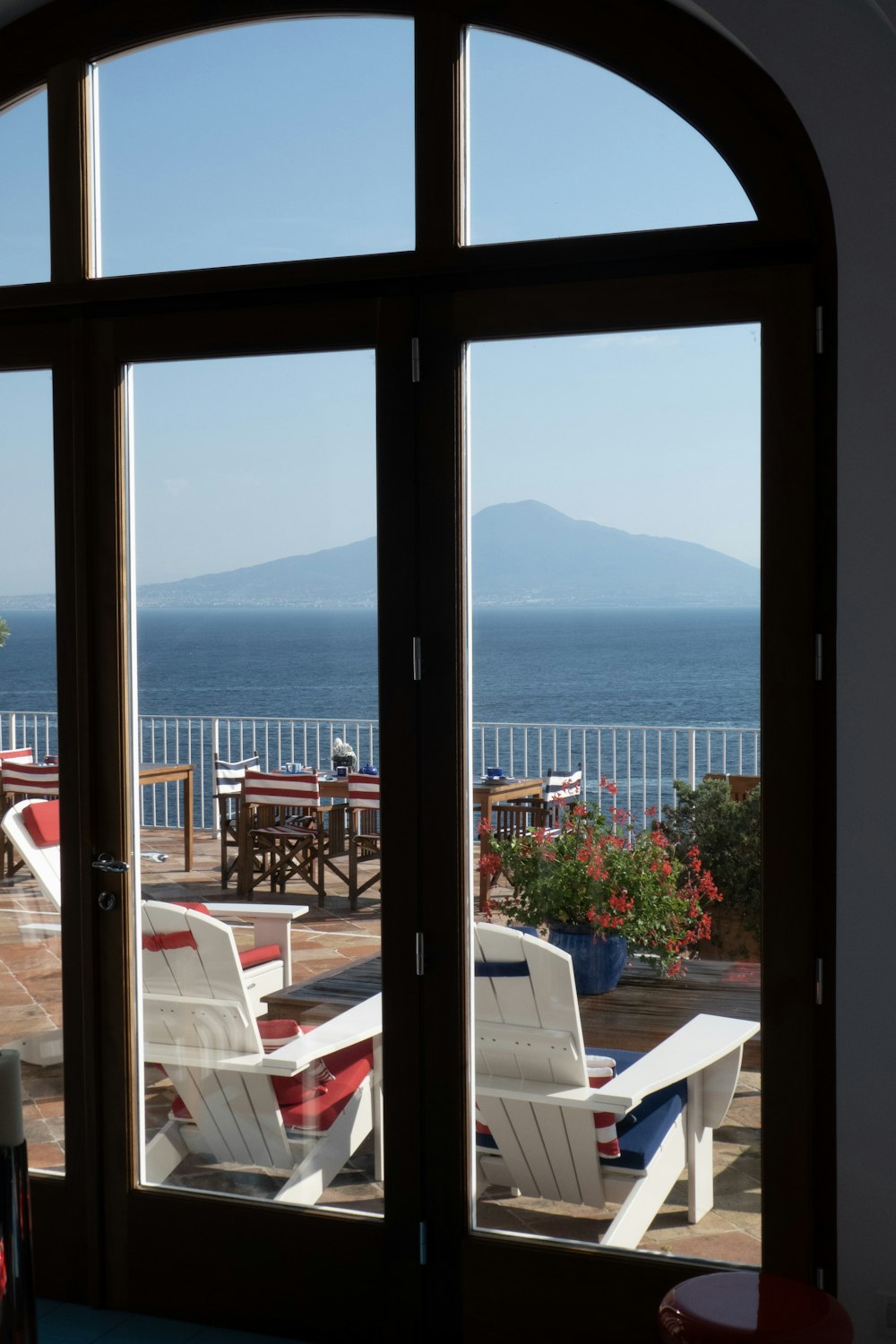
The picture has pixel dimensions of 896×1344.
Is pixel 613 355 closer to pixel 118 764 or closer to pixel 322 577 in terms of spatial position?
pixel 322 577

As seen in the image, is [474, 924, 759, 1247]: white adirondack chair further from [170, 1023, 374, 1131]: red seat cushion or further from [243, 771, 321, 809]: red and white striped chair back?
[243, 771, 321, 809]: red and white striped chair back

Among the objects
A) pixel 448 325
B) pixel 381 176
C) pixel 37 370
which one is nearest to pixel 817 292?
pixel 448 325

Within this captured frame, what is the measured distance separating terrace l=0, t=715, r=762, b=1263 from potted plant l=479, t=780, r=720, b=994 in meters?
0.06

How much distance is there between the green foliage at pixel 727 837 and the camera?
2.99 m

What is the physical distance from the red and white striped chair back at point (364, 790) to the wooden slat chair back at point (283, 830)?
0.08 metres

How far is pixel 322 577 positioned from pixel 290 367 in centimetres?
55

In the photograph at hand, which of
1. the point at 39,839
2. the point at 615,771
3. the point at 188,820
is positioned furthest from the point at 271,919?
the point at 615,771

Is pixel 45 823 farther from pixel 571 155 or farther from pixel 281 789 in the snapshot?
pixel 571 155

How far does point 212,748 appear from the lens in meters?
3.40

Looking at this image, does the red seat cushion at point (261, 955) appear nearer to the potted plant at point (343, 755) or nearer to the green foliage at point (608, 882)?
the potted plant at point (343, 755)

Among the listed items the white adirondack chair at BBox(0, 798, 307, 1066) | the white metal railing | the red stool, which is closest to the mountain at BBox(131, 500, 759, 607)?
the white metal railing

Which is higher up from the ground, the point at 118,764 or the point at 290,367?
the point at 290,367

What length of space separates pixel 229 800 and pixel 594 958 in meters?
1.03

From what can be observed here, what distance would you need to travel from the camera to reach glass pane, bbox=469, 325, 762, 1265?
2982 mm
